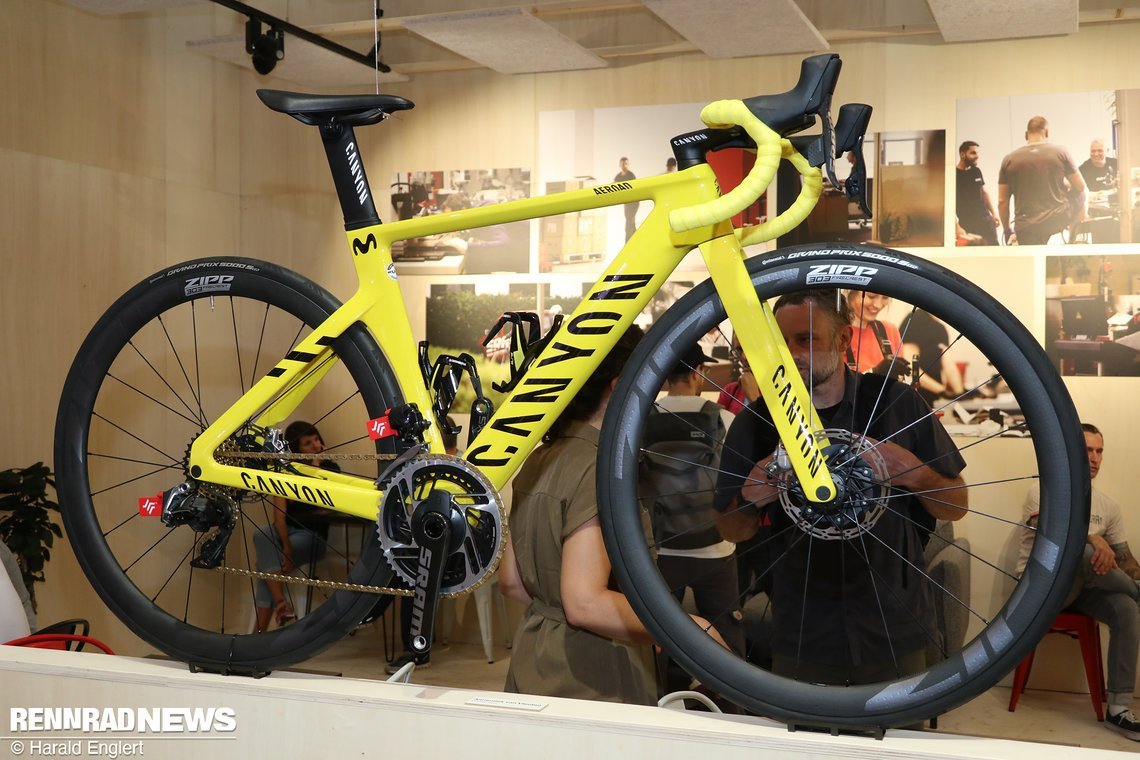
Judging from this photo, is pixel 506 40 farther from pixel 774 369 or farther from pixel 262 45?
pixel 774 369

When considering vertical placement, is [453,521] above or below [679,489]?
above

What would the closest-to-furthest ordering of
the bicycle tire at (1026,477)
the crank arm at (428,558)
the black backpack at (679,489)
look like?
the bicycle tire at (1026,477) → the crank arm at (428,558) → the black backpack at (679,489)

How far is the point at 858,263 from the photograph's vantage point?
1320 mm

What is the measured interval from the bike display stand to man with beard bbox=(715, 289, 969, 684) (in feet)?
2.32

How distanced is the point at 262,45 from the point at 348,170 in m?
3.00

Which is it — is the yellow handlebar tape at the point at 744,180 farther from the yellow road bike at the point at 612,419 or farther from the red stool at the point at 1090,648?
the red stool at the point at 1090,648

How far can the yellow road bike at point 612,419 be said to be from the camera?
48.8 inches

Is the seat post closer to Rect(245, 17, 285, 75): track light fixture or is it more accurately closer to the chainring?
the chainring

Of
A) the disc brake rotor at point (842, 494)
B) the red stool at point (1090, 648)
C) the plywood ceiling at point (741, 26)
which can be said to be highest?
the plywood ceiling at point (741, 26)

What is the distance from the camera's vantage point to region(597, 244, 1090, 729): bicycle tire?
3.93 ft

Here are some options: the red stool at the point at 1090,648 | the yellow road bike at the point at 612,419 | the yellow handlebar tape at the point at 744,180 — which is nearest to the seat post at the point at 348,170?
the yellow road bike at the point at 612,419

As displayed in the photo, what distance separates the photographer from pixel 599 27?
511 cm

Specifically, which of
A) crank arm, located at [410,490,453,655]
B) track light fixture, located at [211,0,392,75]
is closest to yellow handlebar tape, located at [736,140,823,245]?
crank arm, located at [410,490,453,655]

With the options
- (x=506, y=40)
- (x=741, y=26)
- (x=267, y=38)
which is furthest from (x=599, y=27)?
(x=267, y=38)
